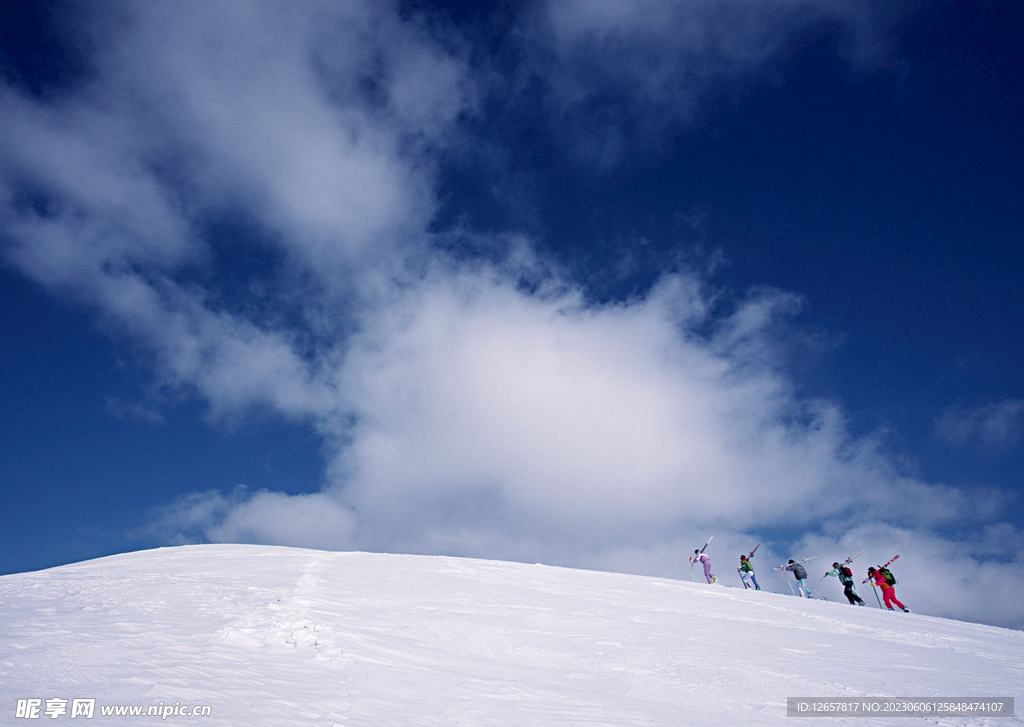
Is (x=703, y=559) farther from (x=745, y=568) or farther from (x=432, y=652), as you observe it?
(x=432, y=652)

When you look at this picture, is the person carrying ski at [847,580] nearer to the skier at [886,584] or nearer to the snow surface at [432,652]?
the skier at [886,584]

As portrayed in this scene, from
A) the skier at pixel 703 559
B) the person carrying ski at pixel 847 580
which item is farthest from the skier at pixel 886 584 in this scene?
the skier at pixel 703 559

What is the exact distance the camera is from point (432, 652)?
657 cm

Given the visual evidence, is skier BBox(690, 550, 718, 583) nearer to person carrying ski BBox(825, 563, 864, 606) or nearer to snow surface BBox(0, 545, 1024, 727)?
person carrying ski BBox(825, 563, 864, 606)

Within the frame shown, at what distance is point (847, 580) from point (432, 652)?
75.5ft

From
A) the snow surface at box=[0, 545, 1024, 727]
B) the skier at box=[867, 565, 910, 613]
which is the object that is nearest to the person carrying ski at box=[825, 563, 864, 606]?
the skier at box=[867, 565, 910, 613]

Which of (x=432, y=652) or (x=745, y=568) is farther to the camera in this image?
(x=745, y=568)

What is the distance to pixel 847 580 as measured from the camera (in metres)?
21.9

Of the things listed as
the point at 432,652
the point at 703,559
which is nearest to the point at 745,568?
the point at 703,559

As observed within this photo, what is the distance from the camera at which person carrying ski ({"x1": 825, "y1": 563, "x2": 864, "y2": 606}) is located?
21.6m

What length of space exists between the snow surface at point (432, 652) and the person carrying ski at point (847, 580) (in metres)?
10.3

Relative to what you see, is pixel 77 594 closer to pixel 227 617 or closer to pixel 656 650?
pixel 227 617

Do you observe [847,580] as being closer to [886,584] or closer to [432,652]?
[886,584]

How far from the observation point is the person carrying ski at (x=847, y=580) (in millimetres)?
21589
